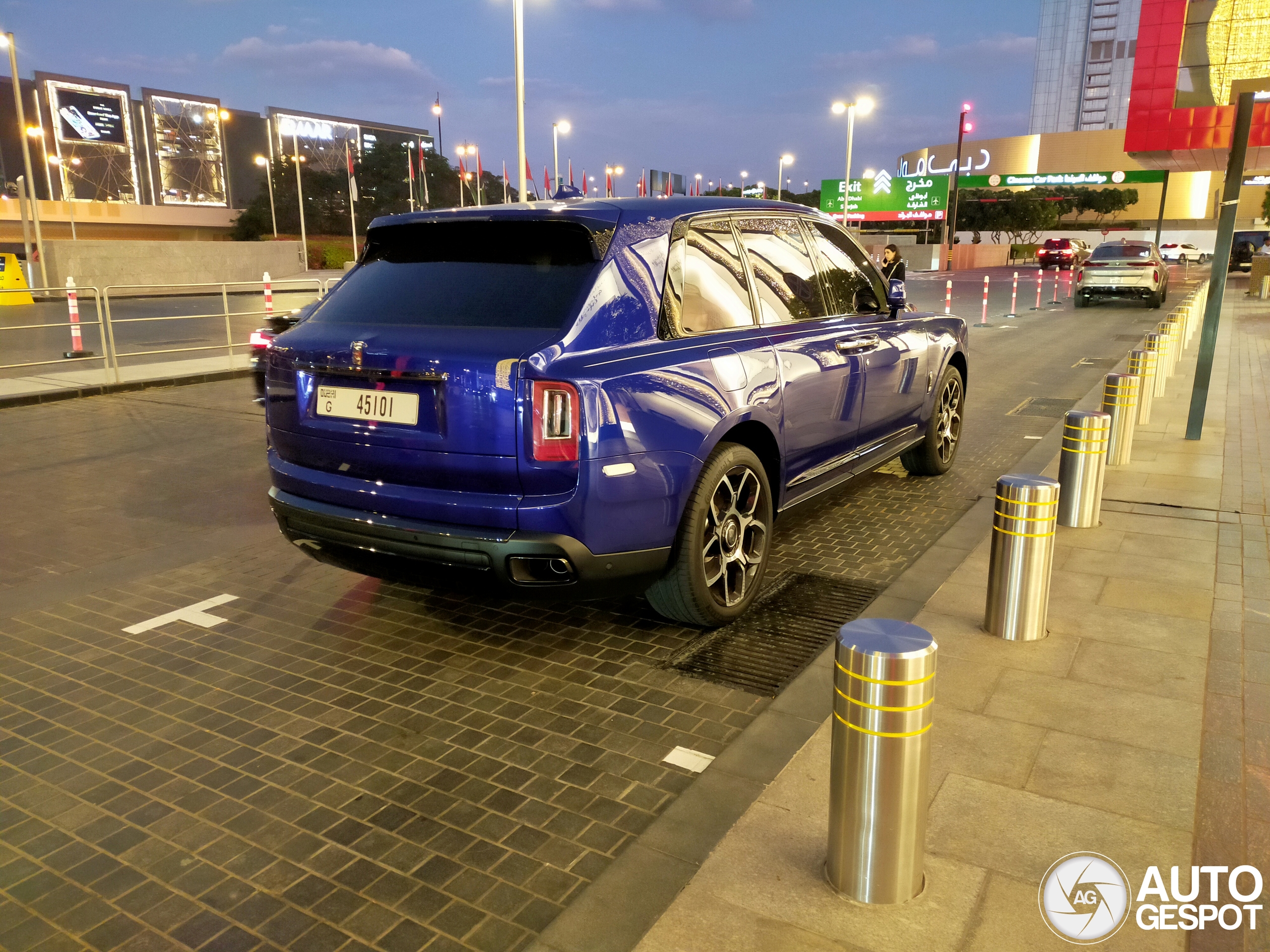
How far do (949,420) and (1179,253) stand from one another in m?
66.2

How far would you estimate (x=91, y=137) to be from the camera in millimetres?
67938

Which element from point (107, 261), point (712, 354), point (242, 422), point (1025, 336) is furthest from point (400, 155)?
point (712, 354)

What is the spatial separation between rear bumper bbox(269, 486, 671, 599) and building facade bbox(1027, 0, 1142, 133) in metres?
192

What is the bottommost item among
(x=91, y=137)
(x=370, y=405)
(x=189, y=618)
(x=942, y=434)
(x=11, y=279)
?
(x=189, y=618)

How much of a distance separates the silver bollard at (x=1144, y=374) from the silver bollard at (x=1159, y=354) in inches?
6.6

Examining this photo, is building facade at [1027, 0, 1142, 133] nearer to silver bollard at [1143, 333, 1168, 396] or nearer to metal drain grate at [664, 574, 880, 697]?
silver bollard at [1143, 333, 1168, 396]

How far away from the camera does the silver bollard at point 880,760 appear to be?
2.44m

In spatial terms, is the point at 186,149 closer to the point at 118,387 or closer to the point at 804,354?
the point at 118,387

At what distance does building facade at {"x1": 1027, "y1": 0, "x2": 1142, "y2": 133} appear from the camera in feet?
561

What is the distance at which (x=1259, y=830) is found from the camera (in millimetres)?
2918

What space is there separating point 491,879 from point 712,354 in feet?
7.85

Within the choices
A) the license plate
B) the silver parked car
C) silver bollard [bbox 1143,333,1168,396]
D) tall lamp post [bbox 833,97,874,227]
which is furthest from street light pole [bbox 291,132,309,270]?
the license plate

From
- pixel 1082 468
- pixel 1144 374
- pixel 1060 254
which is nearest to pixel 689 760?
pixel 1082 468

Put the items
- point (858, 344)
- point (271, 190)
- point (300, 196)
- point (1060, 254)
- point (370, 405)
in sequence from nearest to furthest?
point (370, 405), point (858, 344), point (1060, 254), point (300, 196), point (271, 190)
